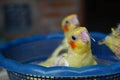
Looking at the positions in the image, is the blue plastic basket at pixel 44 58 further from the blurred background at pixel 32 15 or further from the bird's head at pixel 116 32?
the blurred background at pixel 32 15

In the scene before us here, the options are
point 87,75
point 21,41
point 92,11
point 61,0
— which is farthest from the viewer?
point 92,11

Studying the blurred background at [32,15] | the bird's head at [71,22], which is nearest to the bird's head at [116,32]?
the bird's head at [71,22]

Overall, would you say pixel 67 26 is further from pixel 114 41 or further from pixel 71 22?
pixel 114 41

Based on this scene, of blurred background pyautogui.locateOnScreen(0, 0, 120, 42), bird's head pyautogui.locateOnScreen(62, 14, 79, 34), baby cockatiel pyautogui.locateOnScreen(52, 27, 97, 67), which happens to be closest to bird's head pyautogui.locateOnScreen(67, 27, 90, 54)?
baby cockatiel pyautogui.locateOnScreen(52, 27, 97, 67)

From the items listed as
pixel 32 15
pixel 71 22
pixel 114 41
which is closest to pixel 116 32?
pixel 114 41

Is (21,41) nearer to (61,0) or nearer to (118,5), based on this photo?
(61,0)

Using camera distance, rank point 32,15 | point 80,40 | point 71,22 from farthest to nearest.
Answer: point 32,15 < point 71,22 < point 80,40

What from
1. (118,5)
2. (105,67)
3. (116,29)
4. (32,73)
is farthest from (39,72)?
(118,5)
